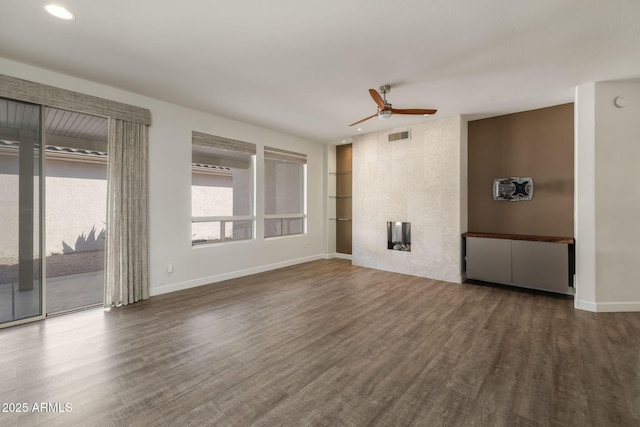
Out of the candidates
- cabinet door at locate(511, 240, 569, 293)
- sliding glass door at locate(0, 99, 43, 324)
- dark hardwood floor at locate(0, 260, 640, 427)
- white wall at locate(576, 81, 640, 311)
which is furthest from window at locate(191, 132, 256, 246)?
white wall at locate(576, 81, 640, 311)

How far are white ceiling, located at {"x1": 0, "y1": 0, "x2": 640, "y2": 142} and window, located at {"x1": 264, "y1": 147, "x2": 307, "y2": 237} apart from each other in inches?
77.8

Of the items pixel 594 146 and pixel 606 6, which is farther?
pixel 594 146

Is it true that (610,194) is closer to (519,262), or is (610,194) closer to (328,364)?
(519,262)

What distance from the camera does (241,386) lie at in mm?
2078

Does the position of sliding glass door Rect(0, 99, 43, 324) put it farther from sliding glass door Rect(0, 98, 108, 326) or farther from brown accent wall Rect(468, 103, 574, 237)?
brown accent wall Rect(468, 103, 574, 237)

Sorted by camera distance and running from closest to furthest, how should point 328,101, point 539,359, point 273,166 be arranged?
1. point 539,359
2. point 328,101
3. point 273,166

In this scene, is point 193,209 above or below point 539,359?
above

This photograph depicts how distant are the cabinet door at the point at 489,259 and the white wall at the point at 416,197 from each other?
19cm

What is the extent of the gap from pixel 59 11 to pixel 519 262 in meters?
6.04

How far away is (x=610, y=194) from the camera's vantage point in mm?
3553

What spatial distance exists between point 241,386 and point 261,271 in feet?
12.0

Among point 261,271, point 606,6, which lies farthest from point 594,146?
point 261,271

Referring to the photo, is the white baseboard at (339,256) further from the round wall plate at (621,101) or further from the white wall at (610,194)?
the round wall plate at (621,101)

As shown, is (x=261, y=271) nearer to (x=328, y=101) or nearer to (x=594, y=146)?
(x=328, y=101)
